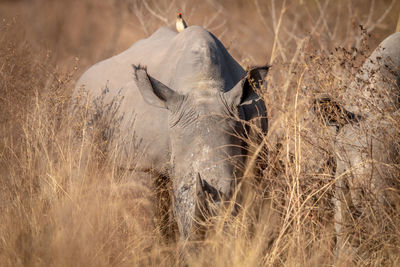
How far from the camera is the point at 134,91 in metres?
5.19

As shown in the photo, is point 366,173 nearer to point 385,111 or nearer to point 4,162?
point 385,111

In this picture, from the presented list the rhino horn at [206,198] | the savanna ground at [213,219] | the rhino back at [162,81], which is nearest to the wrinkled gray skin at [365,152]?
the savanna ground at [213,219]

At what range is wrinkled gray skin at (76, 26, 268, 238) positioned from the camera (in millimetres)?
3779

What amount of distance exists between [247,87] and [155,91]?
0.68m

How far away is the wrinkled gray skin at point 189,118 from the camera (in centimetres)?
378

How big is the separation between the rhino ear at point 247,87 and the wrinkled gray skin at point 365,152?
26.0 inches

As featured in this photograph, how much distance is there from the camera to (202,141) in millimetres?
3828

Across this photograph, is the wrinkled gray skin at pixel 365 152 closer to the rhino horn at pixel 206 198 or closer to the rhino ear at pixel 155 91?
the rhino horn at pixel 206 198

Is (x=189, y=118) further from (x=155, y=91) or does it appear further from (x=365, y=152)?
(x=365, y=152)

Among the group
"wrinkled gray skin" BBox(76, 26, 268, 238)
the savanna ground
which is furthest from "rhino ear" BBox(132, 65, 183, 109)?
the savanna ground

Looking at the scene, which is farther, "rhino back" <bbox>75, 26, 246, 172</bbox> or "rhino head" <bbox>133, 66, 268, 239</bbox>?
"rhino back" <bbox>75, 26, 246, 172</bbox>

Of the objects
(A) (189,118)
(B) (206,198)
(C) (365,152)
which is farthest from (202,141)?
(C) (365,152)

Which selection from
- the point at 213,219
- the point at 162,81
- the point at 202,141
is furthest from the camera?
the point at 162,81

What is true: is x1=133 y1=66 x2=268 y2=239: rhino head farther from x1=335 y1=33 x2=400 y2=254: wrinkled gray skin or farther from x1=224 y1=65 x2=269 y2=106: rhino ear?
x1=335 y1=33 x2=400 y2=254: wrinkled gray skin
